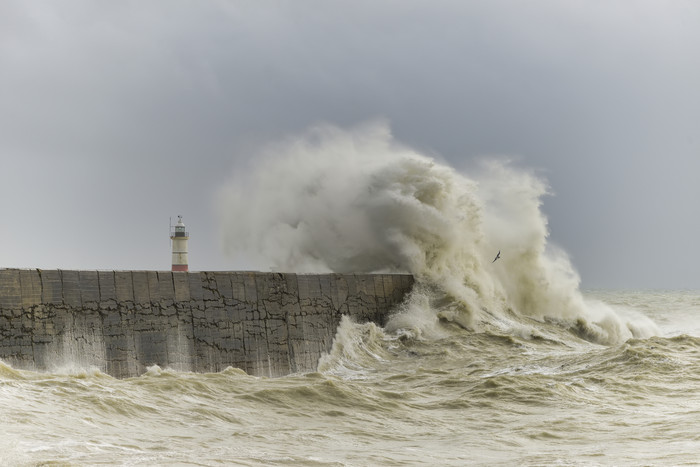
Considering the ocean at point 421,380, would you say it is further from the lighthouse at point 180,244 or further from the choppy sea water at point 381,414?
the lighthouse at point 180,244

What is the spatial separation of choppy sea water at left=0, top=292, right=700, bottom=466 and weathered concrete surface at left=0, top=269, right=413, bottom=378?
0.92 ft

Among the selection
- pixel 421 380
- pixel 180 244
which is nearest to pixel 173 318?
Result: pixel 421 380

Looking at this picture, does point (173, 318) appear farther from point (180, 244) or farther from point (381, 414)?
point (180, 244)

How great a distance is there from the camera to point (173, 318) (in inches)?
329

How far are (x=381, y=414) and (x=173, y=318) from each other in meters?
2.87

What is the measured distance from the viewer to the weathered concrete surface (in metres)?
7.27

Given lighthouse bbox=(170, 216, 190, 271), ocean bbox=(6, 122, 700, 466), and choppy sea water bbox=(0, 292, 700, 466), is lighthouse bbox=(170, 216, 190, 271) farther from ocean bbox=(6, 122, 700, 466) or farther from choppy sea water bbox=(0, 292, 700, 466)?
choppy sea water bbox=(0, 292, 700, 466)

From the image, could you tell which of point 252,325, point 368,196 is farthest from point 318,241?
point 252,325

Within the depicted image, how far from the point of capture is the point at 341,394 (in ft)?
23.1

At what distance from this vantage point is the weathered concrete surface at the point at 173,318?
7266 millimetres

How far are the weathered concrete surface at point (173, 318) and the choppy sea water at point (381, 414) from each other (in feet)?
0.92

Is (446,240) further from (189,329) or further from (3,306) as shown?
(3,306)

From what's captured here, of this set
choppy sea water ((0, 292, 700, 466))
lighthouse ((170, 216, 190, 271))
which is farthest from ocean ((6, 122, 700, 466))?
lighthouse ((170, 216, 190, 271))

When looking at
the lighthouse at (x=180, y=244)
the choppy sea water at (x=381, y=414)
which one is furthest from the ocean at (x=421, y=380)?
the lighthouse at (x=180, y=244)
